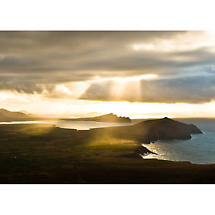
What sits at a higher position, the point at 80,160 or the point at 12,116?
the point at 12,116

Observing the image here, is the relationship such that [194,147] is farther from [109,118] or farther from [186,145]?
[109,118]

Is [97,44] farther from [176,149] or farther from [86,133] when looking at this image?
[176,149]

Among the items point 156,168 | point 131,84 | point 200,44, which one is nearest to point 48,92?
point 131,84

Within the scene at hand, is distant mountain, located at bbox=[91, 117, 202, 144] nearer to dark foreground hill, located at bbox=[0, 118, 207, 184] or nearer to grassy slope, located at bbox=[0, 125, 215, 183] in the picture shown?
dark foreground hill, located at bbox=[0, 118, 207, 184]

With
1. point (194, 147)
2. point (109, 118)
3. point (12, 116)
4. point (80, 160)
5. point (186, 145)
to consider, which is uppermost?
point (12, 116)

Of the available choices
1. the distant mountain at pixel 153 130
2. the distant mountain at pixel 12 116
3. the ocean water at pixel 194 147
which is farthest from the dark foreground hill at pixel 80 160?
the ocean water at pixel 194 147

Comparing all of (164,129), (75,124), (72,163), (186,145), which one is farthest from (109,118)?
(186,145)
